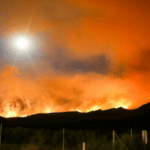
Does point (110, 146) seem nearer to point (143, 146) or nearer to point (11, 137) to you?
point (143, 146)

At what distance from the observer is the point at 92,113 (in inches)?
4247

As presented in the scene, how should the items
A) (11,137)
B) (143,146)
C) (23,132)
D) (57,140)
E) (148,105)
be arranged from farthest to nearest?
(148,105) → (23,132) → (11,137) → (57,140) → (143,146)

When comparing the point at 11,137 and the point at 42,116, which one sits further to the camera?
the point at 42,116

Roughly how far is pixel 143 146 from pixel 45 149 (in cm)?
802

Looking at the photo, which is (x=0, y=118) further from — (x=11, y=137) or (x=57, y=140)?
(x=57, y=140)

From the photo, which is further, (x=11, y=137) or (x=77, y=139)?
(x=11, y=137)

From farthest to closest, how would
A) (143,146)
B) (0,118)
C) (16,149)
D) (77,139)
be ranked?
(0,118) → (77,139) → (16,149) → (143,146)

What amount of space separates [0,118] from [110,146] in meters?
76.3

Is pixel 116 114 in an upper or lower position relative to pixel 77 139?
upper

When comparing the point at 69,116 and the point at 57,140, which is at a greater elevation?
the point at 69,116

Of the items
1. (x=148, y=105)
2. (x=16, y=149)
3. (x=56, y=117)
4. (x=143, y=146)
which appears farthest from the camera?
(x=56, y=117)

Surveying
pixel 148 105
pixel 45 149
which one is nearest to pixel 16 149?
pixel 45 149

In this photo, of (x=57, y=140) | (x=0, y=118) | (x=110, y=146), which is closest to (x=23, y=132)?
(x=57, y=140)

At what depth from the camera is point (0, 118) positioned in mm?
94750
